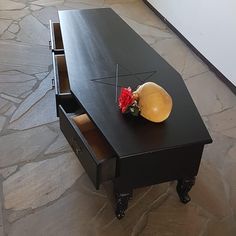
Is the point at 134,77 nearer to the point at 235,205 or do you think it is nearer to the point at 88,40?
the point at 88,40

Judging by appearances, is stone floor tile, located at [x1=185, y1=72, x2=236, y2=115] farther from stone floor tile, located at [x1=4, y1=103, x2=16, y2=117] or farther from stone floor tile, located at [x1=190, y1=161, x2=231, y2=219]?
stone floor tile, located at [x1=4, y1=103, x2=16, y2=117]

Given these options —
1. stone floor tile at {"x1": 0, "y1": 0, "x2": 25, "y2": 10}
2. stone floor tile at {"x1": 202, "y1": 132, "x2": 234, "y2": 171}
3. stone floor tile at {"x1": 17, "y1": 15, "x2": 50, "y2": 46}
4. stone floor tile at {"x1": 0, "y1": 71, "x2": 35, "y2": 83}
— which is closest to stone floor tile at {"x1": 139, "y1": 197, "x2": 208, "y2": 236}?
stone floor tile at {"x1": 202, "y1": 132, "x2": 234, "y2": 171}

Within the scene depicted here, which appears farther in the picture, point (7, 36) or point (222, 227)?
point (7, 36)

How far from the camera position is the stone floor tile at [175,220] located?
1.38m

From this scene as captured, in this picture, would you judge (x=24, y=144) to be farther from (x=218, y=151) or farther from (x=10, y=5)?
(x=10, y=5)

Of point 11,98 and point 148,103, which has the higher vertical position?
point 148,103

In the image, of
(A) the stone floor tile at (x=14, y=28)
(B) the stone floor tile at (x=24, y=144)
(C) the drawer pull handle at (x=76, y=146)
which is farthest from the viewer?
(A) the stone floor tile at (x=14, y=28)

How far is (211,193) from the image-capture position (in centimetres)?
155

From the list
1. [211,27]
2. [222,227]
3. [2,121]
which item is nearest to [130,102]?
[222,227]

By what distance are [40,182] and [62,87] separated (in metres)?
0.49

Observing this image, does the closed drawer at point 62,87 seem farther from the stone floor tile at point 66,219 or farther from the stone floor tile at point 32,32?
the stone floor tile at point 32,32

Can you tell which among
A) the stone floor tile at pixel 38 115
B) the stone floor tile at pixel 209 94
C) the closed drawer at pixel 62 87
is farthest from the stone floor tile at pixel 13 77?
the stone floor tile at pixel 209 94

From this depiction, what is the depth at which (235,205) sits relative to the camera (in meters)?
1.51

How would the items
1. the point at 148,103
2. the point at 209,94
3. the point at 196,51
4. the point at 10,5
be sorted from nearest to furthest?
the point at 148,103
the point at 209,94
the point at 196,51
the point at 10,5
